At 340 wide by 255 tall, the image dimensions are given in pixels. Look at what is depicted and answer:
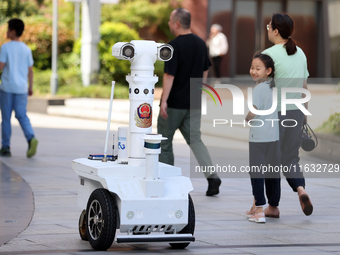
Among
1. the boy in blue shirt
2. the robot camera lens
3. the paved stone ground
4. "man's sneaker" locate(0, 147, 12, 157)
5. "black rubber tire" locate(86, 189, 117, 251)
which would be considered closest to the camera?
"black rubber tire" locate(86, 189, 117, 251)

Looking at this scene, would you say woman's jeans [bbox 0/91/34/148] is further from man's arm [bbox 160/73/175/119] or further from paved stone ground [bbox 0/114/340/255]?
man's arm [bbox 160/73/175/119]

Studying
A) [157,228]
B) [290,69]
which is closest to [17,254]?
[157,228]

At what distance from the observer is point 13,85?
9.47 metres

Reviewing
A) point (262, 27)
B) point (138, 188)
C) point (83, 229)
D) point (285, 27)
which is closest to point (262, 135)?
point (285, 27)

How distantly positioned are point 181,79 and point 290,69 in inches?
56.9

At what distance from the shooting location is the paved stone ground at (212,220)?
15.5ft

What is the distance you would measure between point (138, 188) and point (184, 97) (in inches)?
101

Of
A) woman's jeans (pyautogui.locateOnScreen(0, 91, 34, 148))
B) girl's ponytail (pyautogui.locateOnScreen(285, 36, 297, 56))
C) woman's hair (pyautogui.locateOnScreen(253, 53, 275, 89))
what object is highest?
girl's ponytail (pyautogui.locateOnScreen(285, 36, 297, 56))

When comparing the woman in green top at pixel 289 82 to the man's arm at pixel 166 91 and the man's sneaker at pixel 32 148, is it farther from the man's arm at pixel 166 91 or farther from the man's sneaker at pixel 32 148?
the man's sneaker at pixel 32 148

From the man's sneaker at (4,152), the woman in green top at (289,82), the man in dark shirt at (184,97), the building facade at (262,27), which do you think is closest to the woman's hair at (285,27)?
the woman in green top at (289,82)

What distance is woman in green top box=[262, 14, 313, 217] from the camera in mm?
5906

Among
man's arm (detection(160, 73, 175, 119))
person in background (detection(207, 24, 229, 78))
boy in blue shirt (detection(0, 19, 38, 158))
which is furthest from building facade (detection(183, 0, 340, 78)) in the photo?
man's arm (detection(160, 73, 175, 119))

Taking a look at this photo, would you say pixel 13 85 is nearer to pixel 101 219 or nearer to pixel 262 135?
pixel 262 135

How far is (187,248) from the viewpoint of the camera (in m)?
4.75
